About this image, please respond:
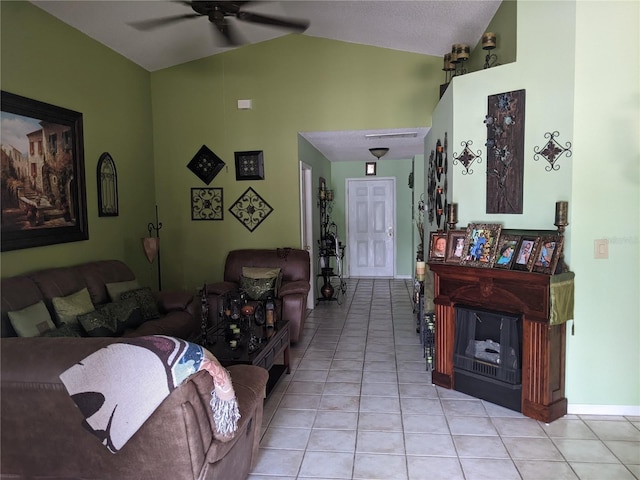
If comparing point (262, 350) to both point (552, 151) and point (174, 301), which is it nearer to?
point (174, 301)

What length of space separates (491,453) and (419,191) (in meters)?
5.51

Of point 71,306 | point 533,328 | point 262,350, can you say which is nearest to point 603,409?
point 533,328

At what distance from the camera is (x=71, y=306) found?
10.7 feet

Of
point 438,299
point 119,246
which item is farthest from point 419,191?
point 119,246

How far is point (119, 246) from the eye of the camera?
470 cm

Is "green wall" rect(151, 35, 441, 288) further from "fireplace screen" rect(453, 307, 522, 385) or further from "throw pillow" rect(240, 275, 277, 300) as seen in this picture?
"fireplace screen" rect(453, 307, 522, 385)

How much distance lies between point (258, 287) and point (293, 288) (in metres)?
0.43

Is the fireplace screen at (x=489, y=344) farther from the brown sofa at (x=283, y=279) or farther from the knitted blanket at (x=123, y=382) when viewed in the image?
the knitted blanket at (x=123, y=382)

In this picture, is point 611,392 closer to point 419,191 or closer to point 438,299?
point 438,299

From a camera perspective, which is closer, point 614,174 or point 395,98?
point 614,174

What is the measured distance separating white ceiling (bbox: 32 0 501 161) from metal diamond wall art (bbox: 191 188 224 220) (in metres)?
1.39

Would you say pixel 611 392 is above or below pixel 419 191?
below

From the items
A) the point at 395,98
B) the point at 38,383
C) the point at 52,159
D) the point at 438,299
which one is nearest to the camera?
the point at 38,383

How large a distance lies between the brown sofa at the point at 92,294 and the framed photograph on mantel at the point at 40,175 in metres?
0.31
